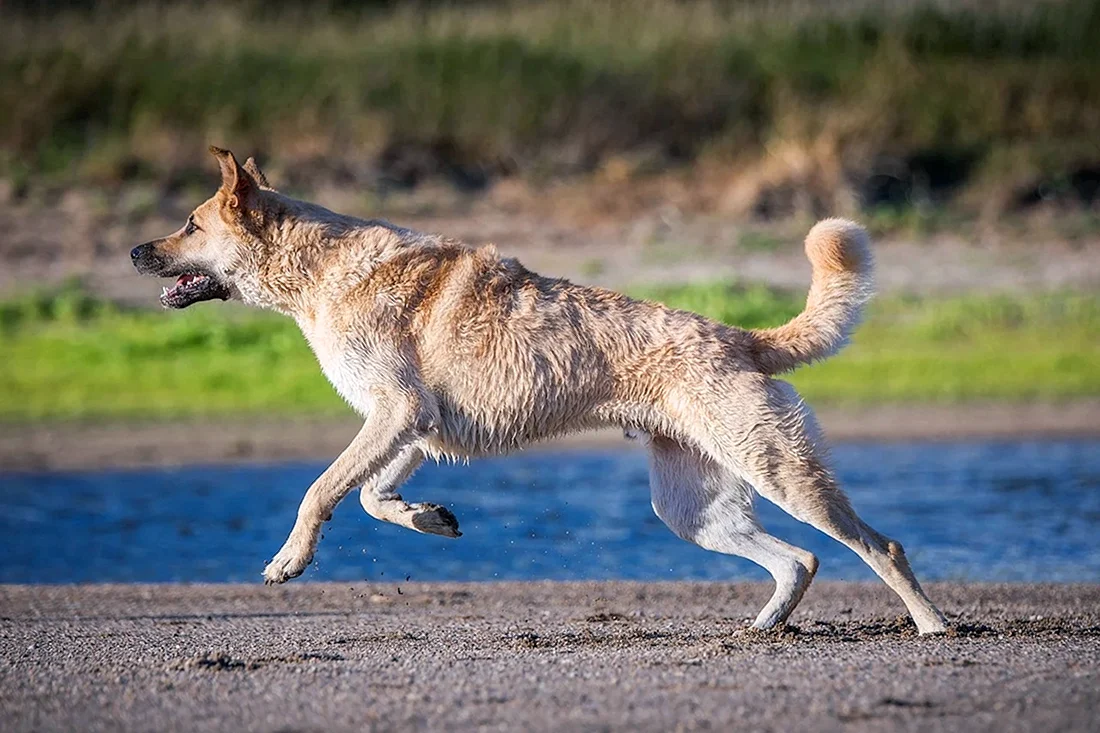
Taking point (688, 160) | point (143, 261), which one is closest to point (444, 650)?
point (143, 261)

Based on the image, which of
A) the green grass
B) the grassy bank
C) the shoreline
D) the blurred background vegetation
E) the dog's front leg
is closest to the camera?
the dog's front leg

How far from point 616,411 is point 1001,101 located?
1312cm

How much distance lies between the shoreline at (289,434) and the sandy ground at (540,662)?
4246 millimetres

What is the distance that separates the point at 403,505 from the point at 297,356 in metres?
7.89

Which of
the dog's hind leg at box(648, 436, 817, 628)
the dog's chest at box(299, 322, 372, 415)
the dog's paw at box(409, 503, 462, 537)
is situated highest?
Result: the dog's chest at box(299, 322, 372, 415)

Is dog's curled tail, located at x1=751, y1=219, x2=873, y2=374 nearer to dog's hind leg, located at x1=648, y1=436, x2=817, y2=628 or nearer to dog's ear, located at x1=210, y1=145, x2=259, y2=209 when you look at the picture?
dog's hind leg, located at x1=648, y1=436, x2=817, y2=628

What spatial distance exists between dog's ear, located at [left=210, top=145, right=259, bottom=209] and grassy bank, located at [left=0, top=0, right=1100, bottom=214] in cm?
963

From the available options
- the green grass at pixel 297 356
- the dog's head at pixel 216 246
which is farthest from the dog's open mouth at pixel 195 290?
the green grass at pixel 297 356

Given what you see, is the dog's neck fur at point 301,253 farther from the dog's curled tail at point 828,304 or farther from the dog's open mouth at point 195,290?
the dog's curled tail at point 828,304

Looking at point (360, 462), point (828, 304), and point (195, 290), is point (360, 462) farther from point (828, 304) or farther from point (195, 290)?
point (828, 304)

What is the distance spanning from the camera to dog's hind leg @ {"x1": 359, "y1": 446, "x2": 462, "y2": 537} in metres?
7.42

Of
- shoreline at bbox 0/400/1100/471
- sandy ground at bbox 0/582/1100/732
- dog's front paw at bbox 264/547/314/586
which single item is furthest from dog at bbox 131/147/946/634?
shoreline at bbox 0/400/1100/471

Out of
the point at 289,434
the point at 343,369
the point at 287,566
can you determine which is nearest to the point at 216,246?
the point at 343,369

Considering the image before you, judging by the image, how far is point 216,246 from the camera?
305 inches
